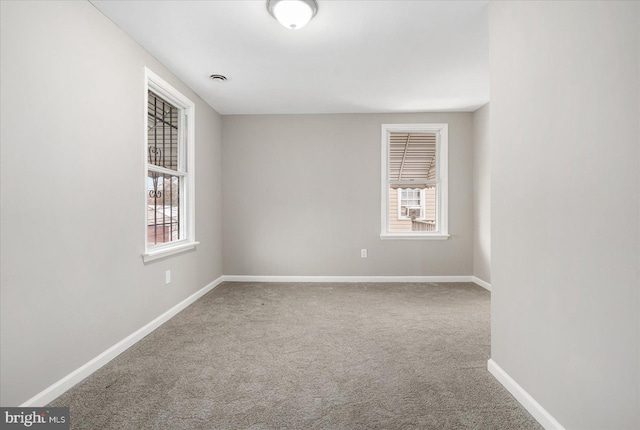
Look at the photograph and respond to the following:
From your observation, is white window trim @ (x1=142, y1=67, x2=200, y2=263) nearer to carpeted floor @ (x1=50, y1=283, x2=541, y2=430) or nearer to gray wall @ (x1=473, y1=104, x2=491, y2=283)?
carpeted floor @ (x1=50, y1=283, x2=541, y2=430)

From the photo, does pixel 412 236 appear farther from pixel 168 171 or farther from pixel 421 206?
pixel 168 171

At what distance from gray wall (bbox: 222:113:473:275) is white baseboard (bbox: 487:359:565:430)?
2.73m

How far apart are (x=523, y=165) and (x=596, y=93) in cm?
52

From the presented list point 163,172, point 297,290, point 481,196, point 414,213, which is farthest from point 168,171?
point 481,196

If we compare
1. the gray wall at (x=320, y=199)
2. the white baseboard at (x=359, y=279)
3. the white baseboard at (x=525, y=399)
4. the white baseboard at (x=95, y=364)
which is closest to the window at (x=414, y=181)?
the gray wall at (x=320, y=199)

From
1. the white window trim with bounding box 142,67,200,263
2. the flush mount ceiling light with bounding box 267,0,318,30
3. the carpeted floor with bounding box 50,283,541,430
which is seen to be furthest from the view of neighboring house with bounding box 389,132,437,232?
the flush mount ceiling light with bounding box 267,0,318,30

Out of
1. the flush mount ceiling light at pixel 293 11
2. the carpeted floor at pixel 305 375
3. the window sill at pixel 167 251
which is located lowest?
the carpeted floor at pixel 305 375

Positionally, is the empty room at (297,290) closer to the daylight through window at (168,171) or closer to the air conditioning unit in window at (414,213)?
the daylight through window at (168,171)

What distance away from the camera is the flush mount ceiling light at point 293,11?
209cm

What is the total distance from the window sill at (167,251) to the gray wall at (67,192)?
74 millimetres

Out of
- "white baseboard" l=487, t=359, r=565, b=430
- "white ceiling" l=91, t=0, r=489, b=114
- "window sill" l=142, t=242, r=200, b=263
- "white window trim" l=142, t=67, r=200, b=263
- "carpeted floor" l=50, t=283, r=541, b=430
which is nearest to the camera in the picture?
"white baseboard" l=487, t=359, r=565, b=430

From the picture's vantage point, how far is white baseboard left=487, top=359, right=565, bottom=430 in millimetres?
1507

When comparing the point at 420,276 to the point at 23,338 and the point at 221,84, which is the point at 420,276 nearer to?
the point at 221,84

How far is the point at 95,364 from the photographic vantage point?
211 centimetres
